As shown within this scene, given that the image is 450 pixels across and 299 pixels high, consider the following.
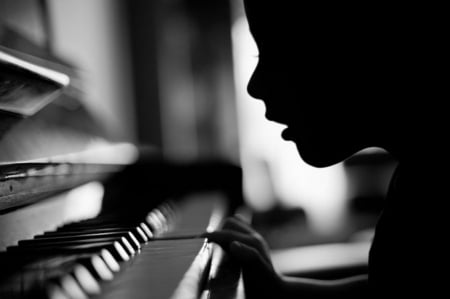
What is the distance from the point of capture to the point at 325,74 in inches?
35.5

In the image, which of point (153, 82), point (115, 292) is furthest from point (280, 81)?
point (153, 82)

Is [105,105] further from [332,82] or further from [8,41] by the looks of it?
[332,82]

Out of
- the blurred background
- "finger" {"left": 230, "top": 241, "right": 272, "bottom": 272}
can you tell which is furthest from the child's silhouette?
the blurred background

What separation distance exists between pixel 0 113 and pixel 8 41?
13.8 inches

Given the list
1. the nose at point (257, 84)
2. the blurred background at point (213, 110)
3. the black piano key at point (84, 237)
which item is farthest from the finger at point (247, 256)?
the blurred background at point (213, 110)

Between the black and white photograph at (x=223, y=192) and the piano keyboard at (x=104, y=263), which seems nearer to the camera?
the piano keyboard at (x=104, y=263)

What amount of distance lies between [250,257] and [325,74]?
1.25 ft

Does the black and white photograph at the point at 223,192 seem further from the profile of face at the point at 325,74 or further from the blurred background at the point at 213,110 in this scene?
the blurred background at the point at 213,110

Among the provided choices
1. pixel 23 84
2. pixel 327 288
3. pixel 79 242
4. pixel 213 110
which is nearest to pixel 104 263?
pixel 79 242

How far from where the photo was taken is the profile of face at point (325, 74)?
867 mm

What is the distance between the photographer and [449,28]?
32.5 inches

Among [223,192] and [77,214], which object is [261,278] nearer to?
[77,214]

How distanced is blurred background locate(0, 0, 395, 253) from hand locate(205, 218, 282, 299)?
1.76 m

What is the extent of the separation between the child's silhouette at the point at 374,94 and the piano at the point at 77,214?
0.24 meters
